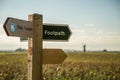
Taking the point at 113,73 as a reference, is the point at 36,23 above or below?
above

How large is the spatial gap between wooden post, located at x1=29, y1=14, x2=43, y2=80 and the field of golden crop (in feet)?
Result: 7.57

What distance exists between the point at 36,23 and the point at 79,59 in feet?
10.4

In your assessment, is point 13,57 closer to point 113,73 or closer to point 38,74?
point 113,73

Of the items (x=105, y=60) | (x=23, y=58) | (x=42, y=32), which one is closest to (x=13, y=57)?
(x=23, y=58)

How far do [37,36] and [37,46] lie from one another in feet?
0.28

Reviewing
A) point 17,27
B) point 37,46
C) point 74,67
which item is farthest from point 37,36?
point 74,67

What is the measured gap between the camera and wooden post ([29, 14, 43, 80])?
2.75 m

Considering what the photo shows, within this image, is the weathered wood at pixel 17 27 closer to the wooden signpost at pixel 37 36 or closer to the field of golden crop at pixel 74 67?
the wooden signpost at pixel 37 36

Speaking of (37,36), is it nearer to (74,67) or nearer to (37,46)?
(37,46)

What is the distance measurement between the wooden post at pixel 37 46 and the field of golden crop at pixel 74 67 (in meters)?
2.31

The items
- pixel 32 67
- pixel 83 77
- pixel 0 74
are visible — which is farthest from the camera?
pixel 83 77

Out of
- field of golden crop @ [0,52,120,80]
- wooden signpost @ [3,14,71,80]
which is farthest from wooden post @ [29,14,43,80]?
field of golden crop @ [0,52,120,80]

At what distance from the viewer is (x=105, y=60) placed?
19.3 ft

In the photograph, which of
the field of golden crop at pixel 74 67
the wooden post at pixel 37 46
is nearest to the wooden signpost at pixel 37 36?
the wooden post at pixel 37 46
